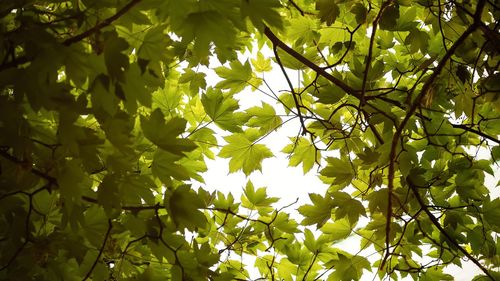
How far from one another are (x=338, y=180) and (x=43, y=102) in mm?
756

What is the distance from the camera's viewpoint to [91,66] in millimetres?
617

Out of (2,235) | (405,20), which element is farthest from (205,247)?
(405,20)

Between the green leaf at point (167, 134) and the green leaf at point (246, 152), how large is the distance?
0.55 m

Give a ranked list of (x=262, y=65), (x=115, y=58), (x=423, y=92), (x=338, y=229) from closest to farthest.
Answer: (x=115, y=58) < (x=423, y=92) < (x=338, y=229) < (x=262, y=65)

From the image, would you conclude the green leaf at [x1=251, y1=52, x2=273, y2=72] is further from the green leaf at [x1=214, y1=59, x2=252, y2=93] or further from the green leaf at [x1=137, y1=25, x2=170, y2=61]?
the green leaf at [x1=137, y1=25, x2=170, y2=61]

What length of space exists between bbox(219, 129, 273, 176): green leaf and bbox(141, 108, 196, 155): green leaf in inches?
21.8

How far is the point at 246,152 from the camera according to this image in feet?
4.37

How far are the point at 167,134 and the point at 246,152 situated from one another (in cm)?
60

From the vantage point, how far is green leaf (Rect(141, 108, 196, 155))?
740mm

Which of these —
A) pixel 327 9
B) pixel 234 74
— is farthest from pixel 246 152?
pixel 327 9

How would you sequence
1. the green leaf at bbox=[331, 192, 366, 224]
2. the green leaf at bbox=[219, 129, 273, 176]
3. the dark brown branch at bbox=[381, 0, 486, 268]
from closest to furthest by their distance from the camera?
the dark brown branch at bbox=[381, 0, 486, 268]
the green leaf at bbox=[331, 192, 366, 224]
the green leaf at bbox=[219, 129, 273, 176]

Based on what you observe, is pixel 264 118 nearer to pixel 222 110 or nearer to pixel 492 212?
pixel 222 110

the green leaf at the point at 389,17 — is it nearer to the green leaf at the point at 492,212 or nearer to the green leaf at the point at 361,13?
the green leaf at the point at 361,13

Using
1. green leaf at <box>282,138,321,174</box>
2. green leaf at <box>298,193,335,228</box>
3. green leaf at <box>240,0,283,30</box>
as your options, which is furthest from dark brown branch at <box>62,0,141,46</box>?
Answer: green leaf at <box>282,138,321,174</box>
